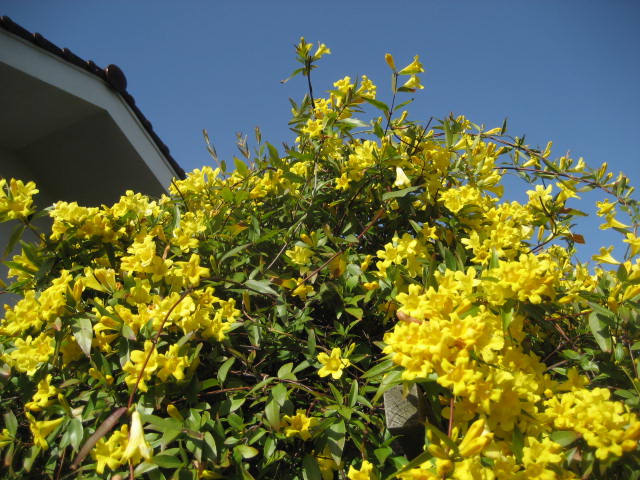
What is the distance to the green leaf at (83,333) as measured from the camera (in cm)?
103

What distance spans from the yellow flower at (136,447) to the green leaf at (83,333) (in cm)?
26

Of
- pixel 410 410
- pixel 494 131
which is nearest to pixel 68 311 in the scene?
pixel 410 410

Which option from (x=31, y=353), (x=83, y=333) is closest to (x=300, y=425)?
(x=83, y=333)

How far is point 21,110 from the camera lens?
10.4ft

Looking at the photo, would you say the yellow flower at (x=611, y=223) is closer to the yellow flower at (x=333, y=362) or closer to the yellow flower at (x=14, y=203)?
the yellow flower at (x=333, y=362)

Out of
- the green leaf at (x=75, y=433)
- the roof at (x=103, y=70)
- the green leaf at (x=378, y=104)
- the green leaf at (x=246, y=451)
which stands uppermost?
the roof at (x=103, y=70)

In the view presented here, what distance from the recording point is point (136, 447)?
0.85m

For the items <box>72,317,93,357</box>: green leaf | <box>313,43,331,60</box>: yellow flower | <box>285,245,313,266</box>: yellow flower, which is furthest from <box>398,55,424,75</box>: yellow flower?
<box>72,317,93,357</box>: green leaf

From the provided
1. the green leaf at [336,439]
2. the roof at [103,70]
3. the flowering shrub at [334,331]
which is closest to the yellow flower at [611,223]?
the flowering shrub at [334,331]

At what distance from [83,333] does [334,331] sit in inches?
29.7

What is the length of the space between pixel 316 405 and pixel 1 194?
122 cm

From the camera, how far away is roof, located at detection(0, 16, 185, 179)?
2.76 metres

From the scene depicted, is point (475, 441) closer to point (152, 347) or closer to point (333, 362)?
point (333, 362)

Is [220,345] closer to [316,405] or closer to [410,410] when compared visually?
[316,405]
